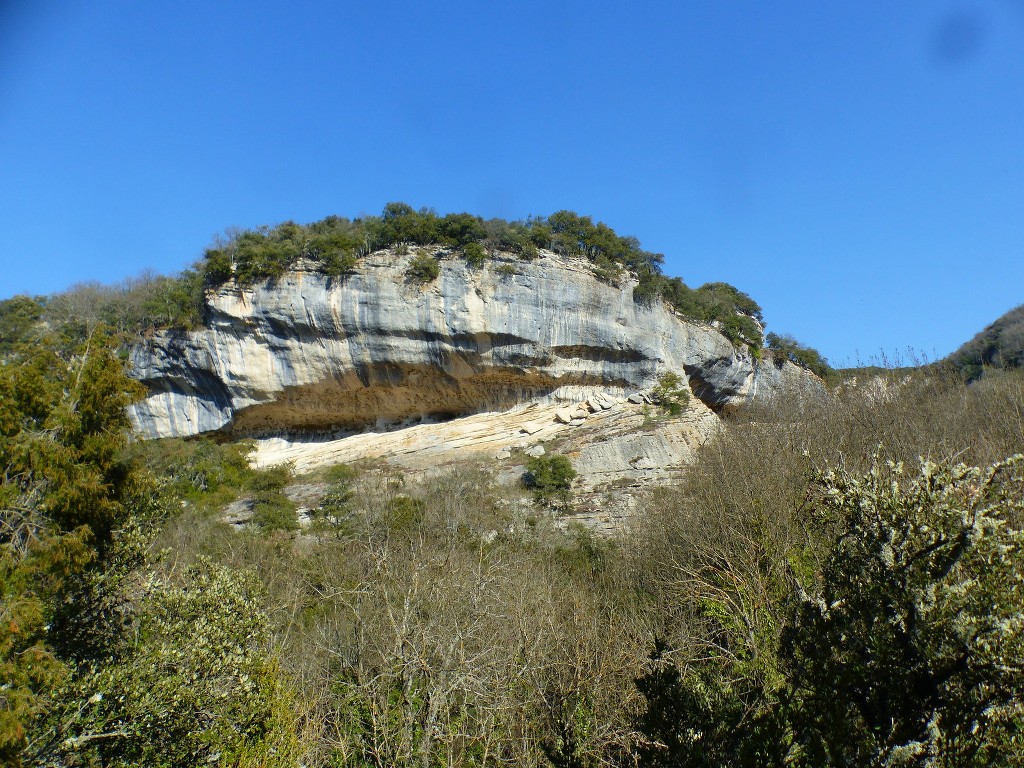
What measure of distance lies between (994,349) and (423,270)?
981 inches

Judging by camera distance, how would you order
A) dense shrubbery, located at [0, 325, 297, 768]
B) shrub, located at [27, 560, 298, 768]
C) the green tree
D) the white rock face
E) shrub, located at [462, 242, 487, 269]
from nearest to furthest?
the green tree
dense shrubbery, located at [0, 325, 297, 768]
shrub, located at [27, 560, 298, 768]
the white rock face
shrub, located at [462, 242, 487, 269]

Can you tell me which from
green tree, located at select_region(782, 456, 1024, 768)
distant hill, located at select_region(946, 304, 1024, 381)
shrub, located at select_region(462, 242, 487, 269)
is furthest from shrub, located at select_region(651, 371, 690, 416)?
green tree, located at select_region(782, 456, 1024, 768)

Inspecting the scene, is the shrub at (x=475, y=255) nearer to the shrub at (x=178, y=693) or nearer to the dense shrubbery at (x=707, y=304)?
the dense shrubbery at (x=707, y=304)

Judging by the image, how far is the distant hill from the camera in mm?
28609

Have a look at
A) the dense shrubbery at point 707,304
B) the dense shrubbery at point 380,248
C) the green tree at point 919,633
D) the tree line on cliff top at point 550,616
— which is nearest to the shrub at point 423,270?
the dense shrubbery at point 380,248

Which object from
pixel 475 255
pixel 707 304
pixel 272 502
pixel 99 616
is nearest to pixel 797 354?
pixel 707 304

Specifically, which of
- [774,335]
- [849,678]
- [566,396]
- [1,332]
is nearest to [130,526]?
[849,678]

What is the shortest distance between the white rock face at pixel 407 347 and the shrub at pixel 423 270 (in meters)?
0.30

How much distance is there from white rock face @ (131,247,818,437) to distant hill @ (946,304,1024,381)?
849 cm

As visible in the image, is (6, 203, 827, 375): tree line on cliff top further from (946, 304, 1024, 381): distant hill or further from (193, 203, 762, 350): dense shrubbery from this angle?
(946, 304, 1024, 381): distant hill

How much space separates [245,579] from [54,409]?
3.83 m

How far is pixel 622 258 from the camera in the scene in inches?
1591

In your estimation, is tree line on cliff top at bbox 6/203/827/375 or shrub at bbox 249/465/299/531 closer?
shrub at bbox 249/465/299/531

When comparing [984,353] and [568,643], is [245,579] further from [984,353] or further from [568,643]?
[984,353]
